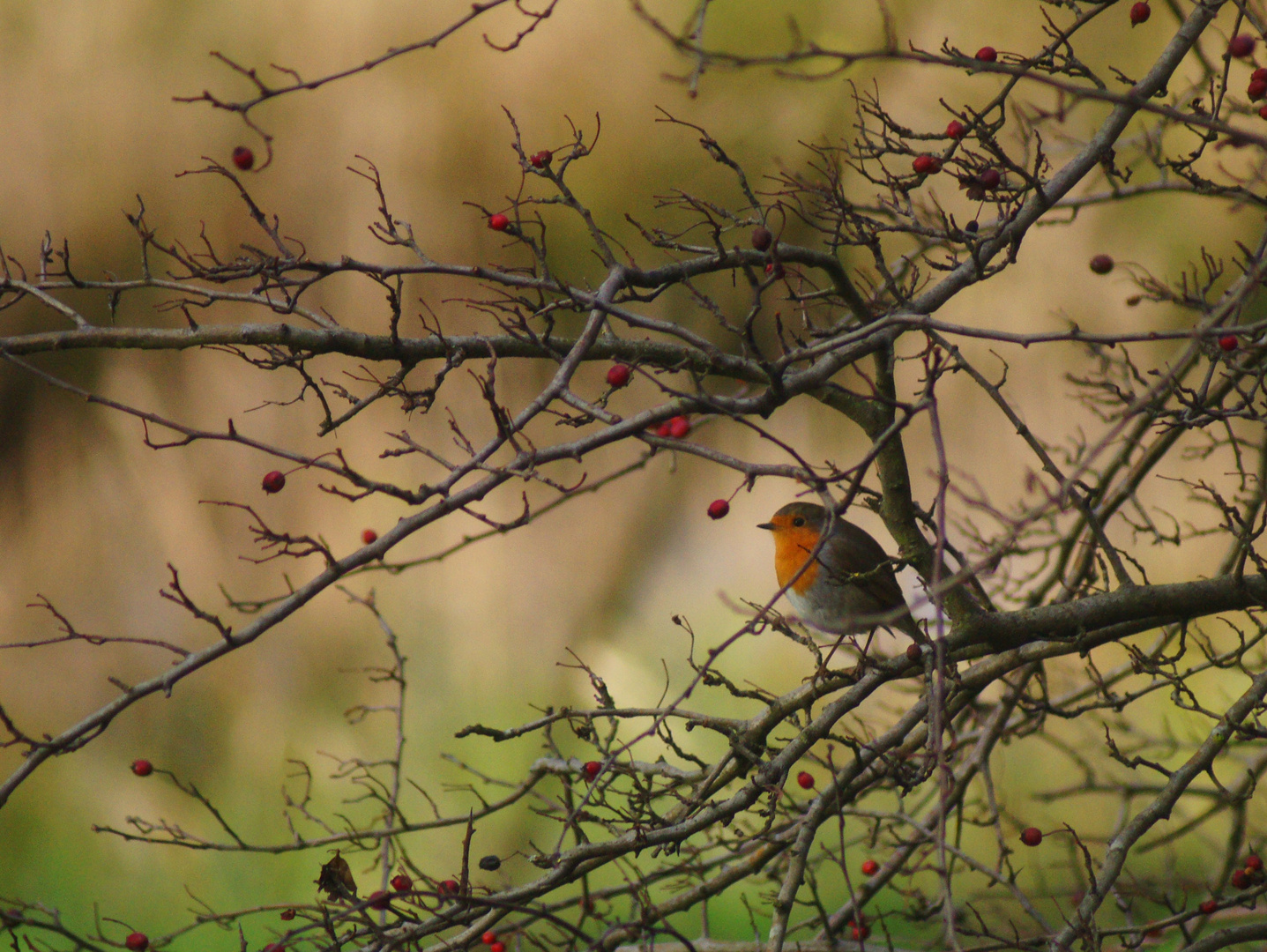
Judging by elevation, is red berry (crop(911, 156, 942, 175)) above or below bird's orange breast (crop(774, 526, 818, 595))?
below

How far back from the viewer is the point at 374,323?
152 inches

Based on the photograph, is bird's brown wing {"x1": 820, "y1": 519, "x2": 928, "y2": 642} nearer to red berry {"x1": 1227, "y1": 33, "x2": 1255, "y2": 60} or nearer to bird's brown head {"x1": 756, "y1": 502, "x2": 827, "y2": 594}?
bird's brown head {"x1": 756, "y1": 502, "x2": 827, "y2": 594}

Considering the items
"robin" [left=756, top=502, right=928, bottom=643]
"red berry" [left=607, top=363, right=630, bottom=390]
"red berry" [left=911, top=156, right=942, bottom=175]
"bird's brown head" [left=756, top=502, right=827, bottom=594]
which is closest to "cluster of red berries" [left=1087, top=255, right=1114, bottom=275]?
"red berry" [left=911, top=156, right=942, bottom=175]

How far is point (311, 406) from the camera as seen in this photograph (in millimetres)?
3969

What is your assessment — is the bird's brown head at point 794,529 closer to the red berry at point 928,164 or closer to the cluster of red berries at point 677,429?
the red berry at point 928,164

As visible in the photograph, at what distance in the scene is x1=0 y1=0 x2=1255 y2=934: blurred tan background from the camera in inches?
142

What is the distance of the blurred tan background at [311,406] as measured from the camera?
361 cm

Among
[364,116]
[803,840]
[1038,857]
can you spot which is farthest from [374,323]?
[1038,857]

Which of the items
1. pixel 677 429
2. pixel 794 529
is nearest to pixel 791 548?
pixel 794 529

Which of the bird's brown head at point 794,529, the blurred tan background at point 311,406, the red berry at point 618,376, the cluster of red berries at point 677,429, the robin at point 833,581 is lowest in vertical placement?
the cluster of red berries at point 677,429

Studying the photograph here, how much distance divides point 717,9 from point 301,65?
143 centimetres

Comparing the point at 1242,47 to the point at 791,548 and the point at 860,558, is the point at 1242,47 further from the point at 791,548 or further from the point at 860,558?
the point at 791,548

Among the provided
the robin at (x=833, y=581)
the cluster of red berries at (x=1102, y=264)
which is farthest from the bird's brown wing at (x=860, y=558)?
the cluster of red berries at (x=1102, y=264)

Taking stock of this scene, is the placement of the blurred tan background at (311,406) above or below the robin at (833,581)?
above
